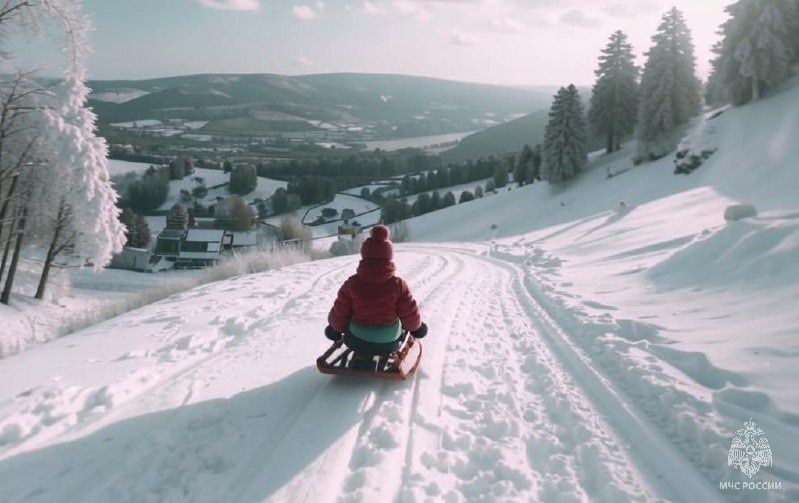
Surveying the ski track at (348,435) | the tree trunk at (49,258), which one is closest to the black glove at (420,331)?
the ski track at (348,435)

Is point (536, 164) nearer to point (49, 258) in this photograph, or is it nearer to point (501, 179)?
point (501, 179)

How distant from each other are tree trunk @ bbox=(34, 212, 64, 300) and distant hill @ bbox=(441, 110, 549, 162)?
96.3m

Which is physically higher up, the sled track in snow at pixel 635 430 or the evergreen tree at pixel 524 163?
the evergreen tree at pixel 524 163

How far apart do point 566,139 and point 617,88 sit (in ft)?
23.2

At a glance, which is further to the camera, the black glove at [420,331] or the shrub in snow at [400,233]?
the shrub in snow at [400,233]

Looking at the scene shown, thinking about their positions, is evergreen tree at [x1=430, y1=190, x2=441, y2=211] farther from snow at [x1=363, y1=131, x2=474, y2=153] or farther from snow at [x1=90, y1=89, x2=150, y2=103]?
snow at [x1=90, y1=89, x2=150, y2=103]

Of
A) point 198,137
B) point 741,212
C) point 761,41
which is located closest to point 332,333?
point 741,212

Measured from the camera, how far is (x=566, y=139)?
49562mm

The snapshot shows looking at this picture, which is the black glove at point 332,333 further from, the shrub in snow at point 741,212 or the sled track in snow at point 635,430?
the shrub in snow at point 741,212

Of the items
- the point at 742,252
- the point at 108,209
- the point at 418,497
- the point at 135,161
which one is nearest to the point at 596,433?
the point at 418,497

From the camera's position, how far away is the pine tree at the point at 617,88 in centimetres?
4984

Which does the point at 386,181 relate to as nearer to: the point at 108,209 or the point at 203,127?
the point at 108,209

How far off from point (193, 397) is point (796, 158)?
28980mm

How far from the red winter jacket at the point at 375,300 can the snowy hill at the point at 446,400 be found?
67 centimetres
